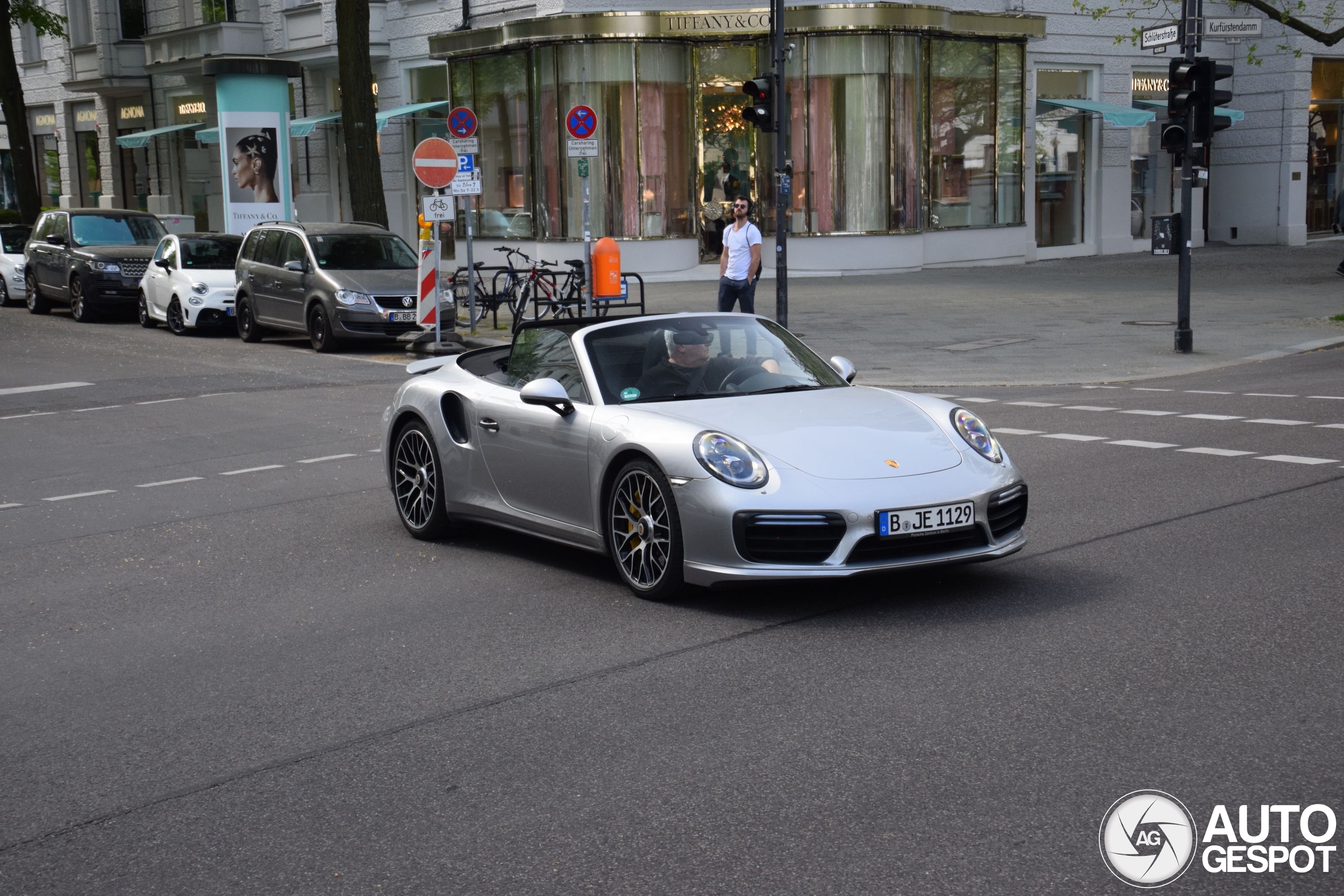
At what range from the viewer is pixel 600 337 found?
25.9 ft

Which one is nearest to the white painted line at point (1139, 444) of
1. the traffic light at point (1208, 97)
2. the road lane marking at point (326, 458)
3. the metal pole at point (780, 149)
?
the road lane marking at point (326, 458)

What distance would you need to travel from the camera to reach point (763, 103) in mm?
19906

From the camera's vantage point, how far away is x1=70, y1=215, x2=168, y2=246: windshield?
27.9 metres

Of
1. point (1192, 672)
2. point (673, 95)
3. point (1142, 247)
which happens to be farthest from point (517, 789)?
point (1142, 247)

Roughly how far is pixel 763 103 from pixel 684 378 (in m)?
13.0

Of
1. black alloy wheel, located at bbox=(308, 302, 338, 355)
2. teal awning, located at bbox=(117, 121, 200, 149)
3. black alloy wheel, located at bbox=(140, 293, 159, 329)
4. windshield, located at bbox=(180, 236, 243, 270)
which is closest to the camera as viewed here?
black alloy wheel, located at bbox=(308, 302, 338, 355)

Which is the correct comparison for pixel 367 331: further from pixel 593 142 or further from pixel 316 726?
pixel 316 726

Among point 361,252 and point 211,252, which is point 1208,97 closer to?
point 361,252

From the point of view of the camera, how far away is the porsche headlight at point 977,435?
710 centimetres

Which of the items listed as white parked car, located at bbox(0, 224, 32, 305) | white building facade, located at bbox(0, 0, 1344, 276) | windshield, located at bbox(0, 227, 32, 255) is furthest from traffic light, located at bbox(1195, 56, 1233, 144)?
windshield, located at bbox(0, 227, 32, 255)

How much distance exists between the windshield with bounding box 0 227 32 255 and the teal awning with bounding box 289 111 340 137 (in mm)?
8128

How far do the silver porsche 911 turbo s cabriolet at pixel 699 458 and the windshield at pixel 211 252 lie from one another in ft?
56.9

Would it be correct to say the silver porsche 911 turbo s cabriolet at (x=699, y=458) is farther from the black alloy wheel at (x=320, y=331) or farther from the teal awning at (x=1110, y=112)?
the teal awning at (x=1110, y=112)

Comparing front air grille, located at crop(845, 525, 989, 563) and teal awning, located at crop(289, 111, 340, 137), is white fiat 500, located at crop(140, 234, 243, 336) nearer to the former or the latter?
teal awning, located at crop(289, 111, 340, 137)
